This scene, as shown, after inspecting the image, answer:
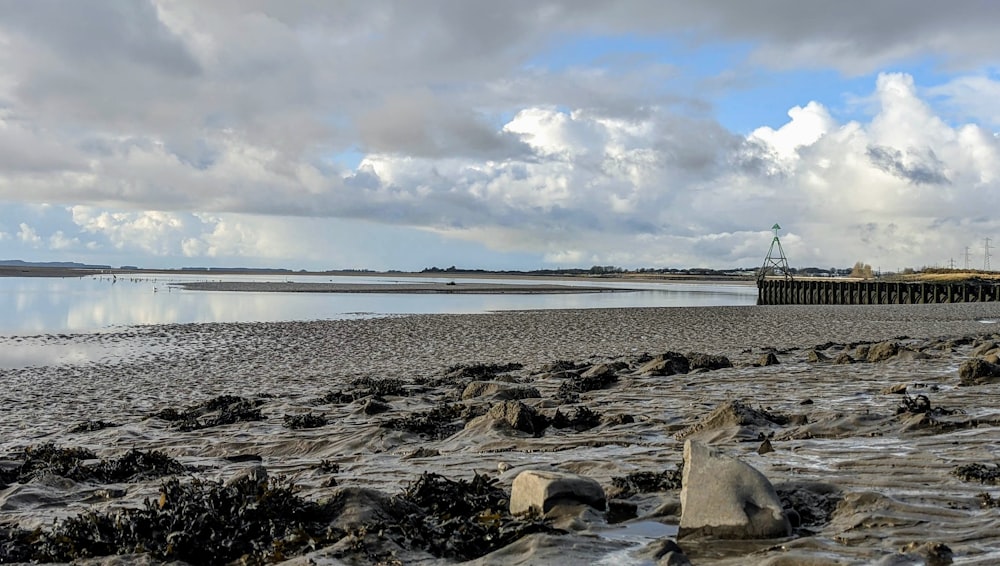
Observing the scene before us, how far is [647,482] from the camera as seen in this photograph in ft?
21.5

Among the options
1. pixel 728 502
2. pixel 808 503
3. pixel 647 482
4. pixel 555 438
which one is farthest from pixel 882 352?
pixel 728 502

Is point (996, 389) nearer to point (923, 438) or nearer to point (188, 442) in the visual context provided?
point (923, 438)

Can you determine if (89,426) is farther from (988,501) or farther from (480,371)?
(988,501)

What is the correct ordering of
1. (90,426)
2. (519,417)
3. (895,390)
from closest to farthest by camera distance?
(519,417), (895,390), (90,426)

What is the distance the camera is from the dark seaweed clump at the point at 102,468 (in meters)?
7.91

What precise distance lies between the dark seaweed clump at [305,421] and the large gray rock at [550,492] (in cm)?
565

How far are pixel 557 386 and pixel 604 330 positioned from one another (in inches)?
619

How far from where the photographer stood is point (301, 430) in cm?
1079

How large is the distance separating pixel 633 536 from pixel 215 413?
29.8 feet

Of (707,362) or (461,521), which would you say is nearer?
(461,521)

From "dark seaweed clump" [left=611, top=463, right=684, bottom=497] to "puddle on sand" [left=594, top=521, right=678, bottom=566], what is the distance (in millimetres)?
676

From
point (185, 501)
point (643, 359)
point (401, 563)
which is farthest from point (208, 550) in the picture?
point (643, 359)

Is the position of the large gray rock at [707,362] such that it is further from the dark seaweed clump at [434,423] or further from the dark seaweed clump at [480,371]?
the dark seaweed clump at [434,423]

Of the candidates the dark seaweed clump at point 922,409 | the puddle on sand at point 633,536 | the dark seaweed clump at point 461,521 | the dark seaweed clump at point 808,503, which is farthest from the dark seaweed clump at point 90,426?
the dark seaweed clump at point 922,409
